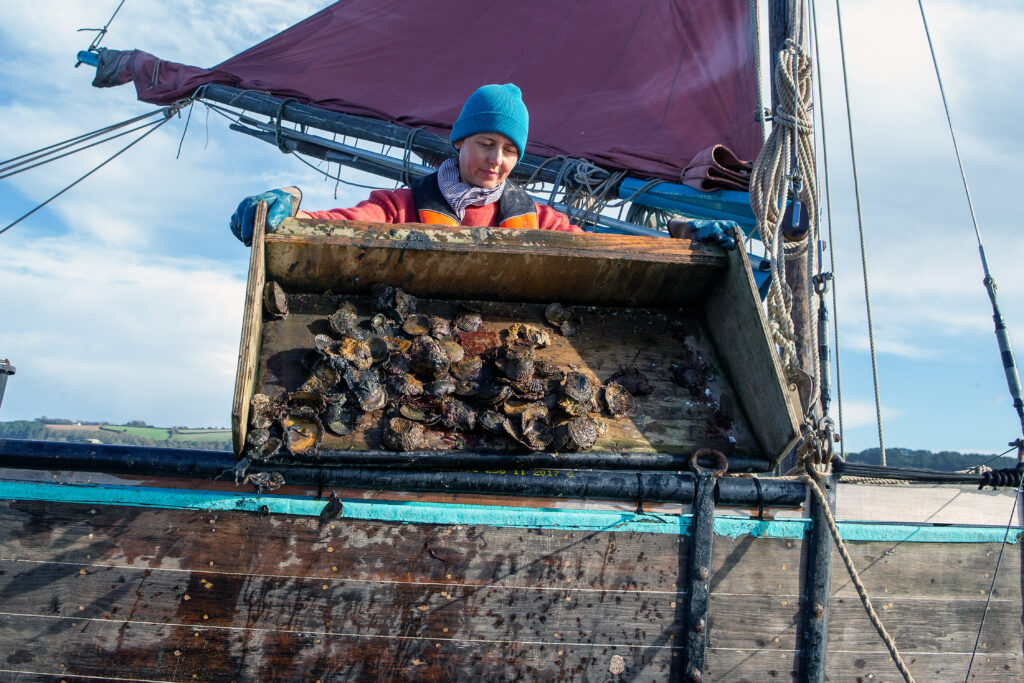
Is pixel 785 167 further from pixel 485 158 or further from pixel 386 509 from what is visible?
pixel 386 509

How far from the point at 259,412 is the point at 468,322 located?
0.91 meters

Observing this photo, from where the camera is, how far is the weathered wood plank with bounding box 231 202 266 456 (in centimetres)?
220


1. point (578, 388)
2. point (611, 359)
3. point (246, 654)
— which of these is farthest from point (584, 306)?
point (246, 654)

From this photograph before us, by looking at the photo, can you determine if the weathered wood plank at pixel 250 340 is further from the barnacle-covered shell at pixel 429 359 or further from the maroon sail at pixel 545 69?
the maroon sail at pixel 545 69

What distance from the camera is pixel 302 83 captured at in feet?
26.8

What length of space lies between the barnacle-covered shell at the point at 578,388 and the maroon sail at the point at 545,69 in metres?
4.27

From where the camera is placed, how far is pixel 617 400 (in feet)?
8.89

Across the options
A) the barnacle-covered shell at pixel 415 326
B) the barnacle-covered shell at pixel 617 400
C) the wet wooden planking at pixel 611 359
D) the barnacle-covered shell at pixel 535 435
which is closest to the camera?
the barnacle-covered shell at pixel 535 435

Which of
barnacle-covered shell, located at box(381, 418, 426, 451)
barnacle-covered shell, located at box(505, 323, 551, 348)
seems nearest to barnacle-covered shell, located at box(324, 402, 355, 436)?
barnacle-covered shell, located at box(381, 418, 426, 451)

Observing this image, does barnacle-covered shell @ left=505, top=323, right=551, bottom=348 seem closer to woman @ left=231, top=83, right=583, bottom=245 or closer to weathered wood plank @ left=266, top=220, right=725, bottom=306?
weathered wood plank @ left=266, top=220, right=725, bottom=306

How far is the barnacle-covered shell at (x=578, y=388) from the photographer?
262 cm

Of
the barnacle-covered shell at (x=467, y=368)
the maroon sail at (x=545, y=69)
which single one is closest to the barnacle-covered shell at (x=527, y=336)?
the barnacle-covered shell at (x=467, y=368)

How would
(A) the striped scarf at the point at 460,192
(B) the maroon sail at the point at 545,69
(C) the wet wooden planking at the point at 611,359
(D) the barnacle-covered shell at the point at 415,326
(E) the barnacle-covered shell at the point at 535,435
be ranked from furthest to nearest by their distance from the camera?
(B) the maroon sail at the point at 545,69, (A) the striped scarf at the point at 460,192, (D) the barnacle-covered shell at the point at 415,326, (C) the wet wooden planking at the point at 611,359, (E) the barnacle-covered shell at the point at 535,435

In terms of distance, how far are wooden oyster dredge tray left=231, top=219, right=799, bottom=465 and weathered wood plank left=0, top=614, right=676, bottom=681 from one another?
620 mm
